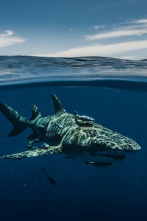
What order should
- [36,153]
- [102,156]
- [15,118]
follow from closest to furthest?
[102,156]
[36,153]
[15,118]

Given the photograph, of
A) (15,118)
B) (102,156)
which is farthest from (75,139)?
(15,118)

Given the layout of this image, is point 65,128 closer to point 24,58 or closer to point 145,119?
point 24,58

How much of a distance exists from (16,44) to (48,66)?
309cm

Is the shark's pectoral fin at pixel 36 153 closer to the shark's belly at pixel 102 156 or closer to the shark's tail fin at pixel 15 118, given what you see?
the shark's belly at pixel 102 156

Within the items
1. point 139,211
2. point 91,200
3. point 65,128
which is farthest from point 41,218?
point 65,128

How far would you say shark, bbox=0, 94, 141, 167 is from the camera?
5.52m

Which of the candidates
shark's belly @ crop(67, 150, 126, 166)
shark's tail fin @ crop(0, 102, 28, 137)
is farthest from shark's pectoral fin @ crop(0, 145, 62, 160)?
shark's tail fin @ crop(0, 102, 28, 137)

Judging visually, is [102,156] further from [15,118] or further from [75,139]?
[15,118]

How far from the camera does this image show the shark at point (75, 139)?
18.1ft

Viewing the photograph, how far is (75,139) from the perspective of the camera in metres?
6.69

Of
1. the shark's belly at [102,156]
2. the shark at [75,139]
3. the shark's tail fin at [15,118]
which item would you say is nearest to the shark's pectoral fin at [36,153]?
the shark at [75,139]

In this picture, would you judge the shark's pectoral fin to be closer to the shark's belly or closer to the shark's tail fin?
the shark's belly

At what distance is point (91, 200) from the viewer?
18094 millimetres

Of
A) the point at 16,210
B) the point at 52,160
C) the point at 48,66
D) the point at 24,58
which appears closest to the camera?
the point at 24,58
